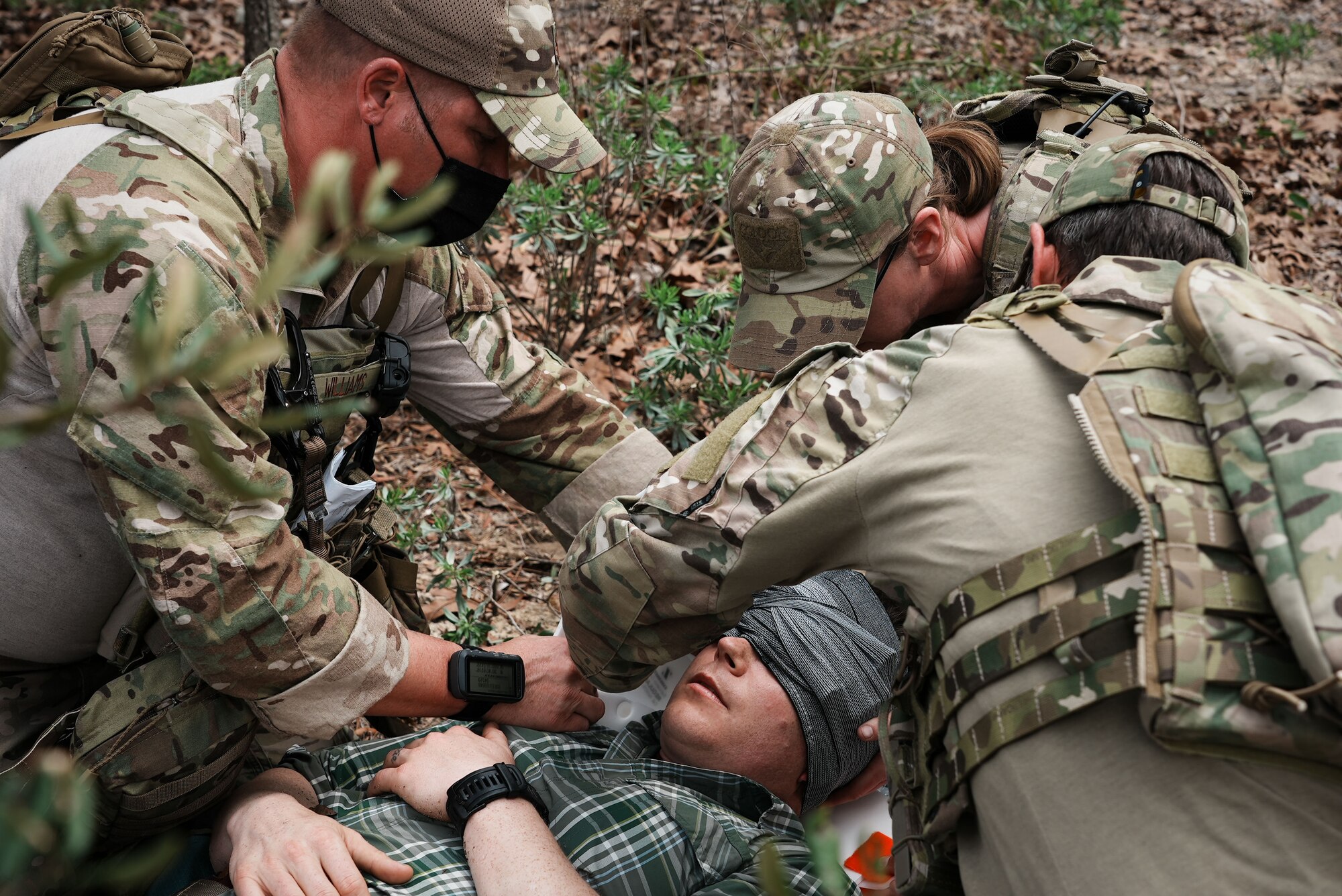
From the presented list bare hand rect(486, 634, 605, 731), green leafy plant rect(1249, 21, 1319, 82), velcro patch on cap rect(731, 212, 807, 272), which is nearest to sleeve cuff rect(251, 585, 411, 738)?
bare hand rect(486, 634, 605, 731)

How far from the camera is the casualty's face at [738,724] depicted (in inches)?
110

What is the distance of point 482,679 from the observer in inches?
108

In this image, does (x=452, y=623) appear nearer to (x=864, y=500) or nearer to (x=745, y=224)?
(x=745, y=224)

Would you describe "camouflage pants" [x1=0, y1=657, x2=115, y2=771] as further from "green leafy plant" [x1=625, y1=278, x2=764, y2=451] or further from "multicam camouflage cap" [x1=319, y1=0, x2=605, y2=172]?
"green leafy plant" [x1=625, y1=278, x2=764, y2=451]

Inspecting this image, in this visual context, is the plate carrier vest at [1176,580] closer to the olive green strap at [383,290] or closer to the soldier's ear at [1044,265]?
the soldier's ear at [1044,265]

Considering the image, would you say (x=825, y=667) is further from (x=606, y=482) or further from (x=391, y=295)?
(x=391, y=295)

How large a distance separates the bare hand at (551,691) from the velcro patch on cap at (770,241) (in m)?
1.08

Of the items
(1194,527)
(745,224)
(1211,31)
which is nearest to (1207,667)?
(1194,527)

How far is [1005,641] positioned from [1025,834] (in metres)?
0.27

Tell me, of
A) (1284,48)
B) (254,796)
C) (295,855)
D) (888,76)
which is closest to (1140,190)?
(295,855)

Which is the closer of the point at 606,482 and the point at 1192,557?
the point at 1192,557

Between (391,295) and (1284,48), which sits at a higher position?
(391,295)

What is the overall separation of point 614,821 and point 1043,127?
1995 millimetres

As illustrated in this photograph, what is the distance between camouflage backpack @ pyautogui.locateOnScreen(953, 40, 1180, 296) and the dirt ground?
2.22m
